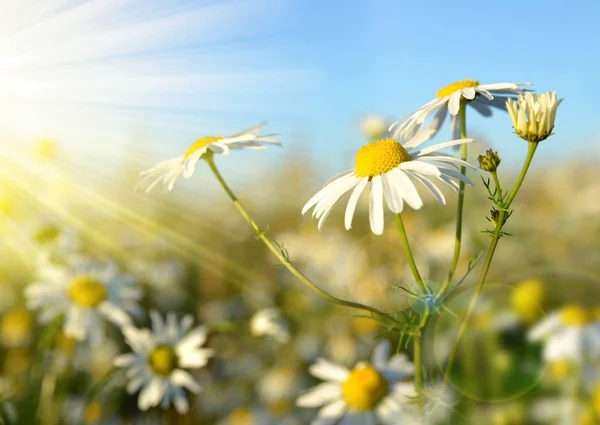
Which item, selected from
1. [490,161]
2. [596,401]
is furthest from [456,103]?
[596,401]

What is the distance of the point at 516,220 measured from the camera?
5.62m

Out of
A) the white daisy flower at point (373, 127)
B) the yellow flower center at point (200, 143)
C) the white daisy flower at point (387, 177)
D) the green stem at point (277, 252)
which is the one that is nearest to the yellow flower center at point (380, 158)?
the white daisy flower at point (387, 177)

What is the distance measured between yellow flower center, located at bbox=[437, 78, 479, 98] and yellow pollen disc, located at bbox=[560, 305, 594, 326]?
184 centimetres

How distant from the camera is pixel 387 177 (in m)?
1.36

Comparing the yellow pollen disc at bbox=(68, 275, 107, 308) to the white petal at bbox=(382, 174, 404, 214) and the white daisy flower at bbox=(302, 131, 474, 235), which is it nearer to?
the white daisy flower at bbox=(302, 131, 474, 235)

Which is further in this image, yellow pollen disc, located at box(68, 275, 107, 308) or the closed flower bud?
yellow pollen disc, located at box(68, 275, 107, 308)

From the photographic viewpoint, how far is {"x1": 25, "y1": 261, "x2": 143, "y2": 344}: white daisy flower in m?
2.66

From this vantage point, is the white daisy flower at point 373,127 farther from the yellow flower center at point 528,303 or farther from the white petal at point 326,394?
the white petal at point 326,394

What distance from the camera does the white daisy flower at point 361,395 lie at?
2.06m

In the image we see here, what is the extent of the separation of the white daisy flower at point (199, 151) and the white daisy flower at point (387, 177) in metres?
0.30

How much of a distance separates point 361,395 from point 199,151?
1016 mm

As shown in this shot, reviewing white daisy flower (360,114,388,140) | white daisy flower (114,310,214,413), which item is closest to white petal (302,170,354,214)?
white daisy flower (114,310,214,413)

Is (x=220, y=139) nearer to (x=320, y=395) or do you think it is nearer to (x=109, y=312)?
(x=320, y=395)

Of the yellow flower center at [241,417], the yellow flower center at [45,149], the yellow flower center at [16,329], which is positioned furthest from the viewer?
the yellow flower center at [45,149]
